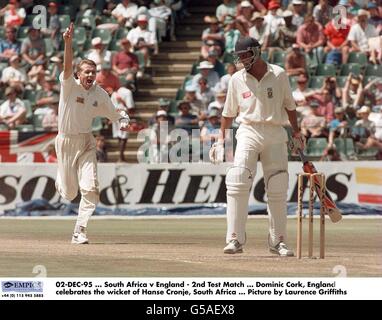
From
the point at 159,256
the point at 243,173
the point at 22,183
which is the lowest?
the point at 22,183

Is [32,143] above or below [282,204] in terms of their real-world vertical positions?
below

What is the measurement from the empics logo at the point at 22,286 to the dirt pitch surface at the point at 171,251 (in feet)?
2.32

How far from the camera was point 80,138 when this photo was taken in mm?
15180

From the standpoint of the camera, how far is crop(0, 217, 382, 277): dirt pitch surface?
11891 mm

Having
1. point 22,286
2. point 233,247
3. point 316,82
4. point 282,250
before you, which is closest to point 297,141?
point 282,250

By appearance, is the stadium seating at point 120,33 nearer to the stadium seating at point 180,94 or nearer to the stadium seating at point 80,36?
the stadium seating at point 80,36

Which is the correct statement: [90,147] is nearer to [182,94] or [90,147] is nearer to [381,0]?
[182,94]

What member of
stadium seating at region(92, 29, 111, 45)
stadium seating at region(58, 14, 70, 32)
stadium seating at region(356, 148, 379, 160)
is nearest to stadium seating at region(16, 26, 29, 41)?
stadium seating at region(58, 14, 70, 32)

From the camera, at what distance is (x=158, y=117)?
22781 millimetres

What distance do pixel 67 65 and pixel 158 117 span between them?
27.0 feet

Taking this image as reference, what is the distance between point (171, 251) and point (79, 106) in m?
2.13

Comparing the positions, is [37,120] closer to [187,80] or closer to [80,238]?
[187,80]

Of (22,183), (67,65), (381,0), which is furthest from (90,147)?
(381,0)

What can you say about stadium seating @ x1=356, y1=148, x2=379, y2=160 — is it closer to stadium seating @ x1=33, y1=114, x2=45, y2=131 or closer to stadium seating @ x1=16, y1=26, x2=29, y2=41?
stadium seating @ x1=33, y1=114, x2=45, y2=131
